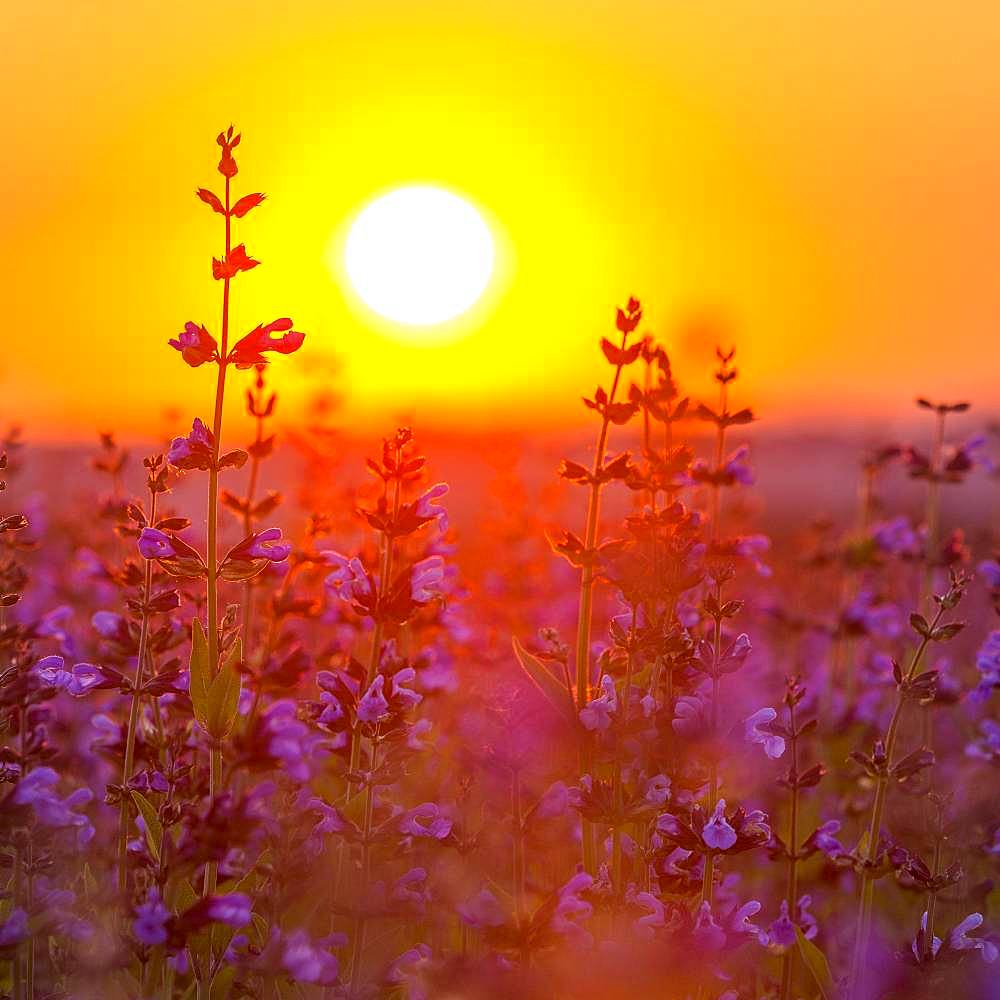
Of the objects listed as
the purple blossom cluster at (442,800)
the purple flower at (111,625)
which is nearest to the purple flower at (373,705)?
the purple blossom cluster at (442,800)

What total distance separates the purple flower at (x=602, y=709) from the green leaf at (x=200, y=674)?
4.17ft

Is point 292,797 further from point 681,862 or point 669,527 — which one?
point 669,527

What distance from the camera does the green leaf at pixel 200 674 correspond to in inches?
136

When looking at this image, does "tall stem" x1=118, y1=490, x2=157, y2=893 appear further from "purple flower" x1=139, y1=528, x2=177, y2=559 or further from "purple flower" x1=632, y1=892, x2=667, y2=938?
"purple flower" x1=632, y1=892, x2=667, y2=938

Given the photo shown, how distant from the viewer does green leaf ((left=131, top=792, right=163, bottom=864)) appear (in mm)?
3578

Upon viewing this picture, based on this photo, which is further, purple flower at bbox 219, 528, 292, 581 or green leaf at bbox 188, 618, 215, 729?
purple flower at bbox 219, 528, 292, 581

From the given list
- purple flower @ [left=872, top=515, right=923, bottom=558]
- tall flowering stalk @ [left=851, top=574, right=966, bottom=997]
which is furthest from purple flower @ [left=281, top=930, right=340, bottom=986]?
purple flower @ [left=872, top=515, right=923, bottom=558]

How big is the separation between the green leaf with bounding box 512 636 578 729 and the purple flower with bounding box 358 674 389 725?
1.78 ft

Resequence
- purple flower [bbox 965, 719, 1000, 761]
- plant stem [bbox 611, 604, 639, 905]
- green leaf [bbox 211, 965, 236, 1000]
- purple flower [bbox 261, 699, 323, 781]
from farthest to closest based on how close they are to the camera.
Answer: purple flower [bbox 965, 719, 1000, 761] → green leaf [bbox 211, 965, 236, 1000] → plant stem [bbox 611, 604, 639, 905] → purple flower [bbox 261, 699, 323, 781]

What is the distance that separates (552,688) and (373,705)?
0.71 meters

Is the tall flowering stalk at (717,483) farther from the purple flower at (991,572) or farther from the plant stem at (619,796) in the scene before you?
the purple flower at (991,572)

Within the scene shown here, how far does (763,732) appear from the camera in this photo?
395 centimetres

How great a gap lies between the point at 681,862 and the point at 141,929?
184 centimetres

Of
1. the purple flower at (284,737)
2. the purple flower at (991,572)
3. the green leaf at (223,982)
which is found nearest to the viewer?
the purple flower at (284,737)
